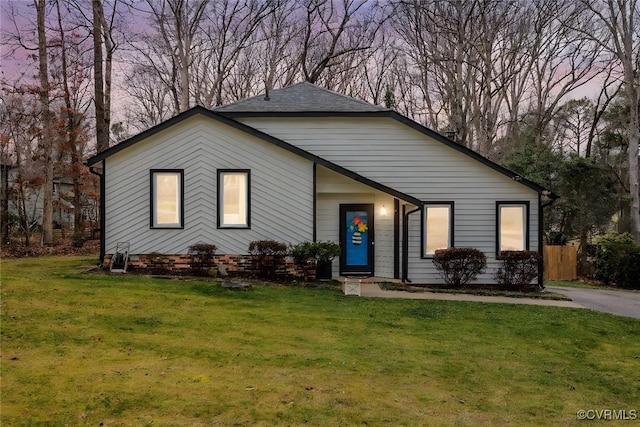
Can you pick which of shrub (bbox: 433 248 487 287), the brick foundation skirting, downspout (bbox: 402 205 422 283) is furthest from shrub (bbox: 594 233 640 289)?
the brick foundation skirting

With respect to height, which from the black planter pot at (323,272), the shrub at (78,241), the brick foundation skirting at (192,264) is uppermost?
the shrub at (78,241)

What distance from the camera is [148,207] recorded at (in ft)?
36.7

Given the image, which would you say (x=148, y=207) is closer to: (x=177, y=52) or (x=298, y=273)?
(x=298, y=273)

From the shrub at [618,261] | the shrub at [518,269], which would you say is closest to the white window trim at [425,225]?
the shrub at [518,269]

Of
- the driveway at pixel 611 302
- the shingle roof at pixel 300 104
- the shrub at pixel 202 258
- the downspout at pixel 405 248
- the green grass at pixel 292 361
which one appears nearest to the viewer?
the green grass at pixel 292 361

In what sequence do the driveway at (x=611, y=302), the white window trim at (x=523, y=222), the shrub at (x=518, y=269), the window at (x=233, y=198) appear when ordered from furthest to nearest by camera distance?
1. the white window trim at (x=523, y=222)
2. the window at (x=233, y=198)
3. the shrub at (x=518, y=269)
4. the driveway at (x=611, y=302)

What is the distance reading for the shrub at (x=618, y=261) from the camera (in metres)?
14.3

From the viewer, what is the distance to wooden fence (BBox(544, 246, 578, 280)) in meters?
18.0

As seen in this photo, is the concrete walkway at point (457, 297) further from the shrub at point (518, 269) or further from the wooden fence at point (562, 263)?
the wooden fence at point (562, 263)

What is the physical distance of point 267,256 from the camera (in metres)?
10.9

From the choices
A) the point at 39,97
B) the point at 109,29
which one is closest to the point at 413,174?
the point at 39,97

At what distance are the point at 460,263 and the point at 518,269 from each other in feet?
5.49

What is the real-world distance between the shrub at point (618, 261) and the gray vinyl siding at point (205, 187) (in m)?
11.3

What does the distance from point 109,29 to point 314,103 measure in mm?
14394
